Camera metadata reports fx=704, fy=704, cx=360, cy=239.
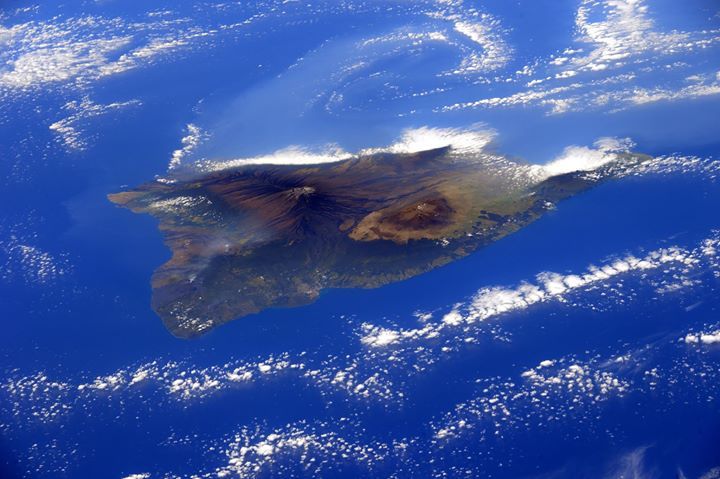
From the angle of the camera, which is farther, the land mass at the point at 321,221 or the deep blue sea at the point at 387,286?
the land mass at the point at 321,221

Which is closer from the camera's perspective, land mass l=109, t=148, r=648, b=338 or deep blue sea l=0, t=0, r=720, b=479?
deep blue sea l=0, t=0, r=720, b=479

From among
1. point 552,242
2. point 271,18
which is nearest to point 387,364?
point 552,242

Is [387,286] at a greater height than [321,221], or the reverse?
[321,221]

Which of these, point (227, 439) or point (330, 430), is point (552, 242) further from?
point (227, 439)

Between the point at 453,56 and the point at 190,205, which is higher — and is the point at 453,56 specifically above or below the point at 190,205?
above
